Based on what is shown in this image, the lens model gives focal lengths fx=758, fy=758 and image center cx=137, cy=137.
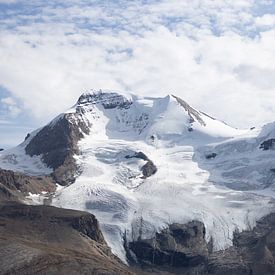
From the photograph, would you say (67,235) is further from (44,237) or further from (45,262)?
(45,262)

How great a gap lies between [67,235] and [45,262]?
1390 inches

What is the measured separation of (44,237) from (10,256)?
29501 millimetres

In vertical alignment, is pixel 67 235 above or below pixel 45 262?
below

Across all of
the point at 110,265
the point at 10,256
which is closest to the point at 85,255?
the point at 110,265

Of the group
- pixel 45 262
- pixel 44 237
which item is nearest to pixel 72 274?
pixel 45 262

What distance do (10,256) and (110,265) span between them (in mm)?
23606

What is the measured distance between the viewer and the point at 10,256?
16538 cm

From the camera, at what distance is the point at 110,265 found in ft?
573

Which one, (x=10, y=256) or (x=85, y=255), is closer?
(x=10, y=256)

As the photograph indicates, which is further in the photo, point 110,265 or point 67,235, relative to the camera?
point 67,235

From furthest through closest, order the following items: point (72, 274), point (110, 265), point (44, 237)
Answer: point (44, 237) < point (110, 265) < point (72, 274)

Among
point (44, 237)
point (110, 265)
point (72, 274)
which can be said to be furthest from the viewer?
point (44, 237)

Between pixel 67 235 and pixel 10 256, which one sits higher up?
pixel 10 256

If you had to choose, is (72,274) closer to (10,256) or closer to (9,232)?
(10,256)
